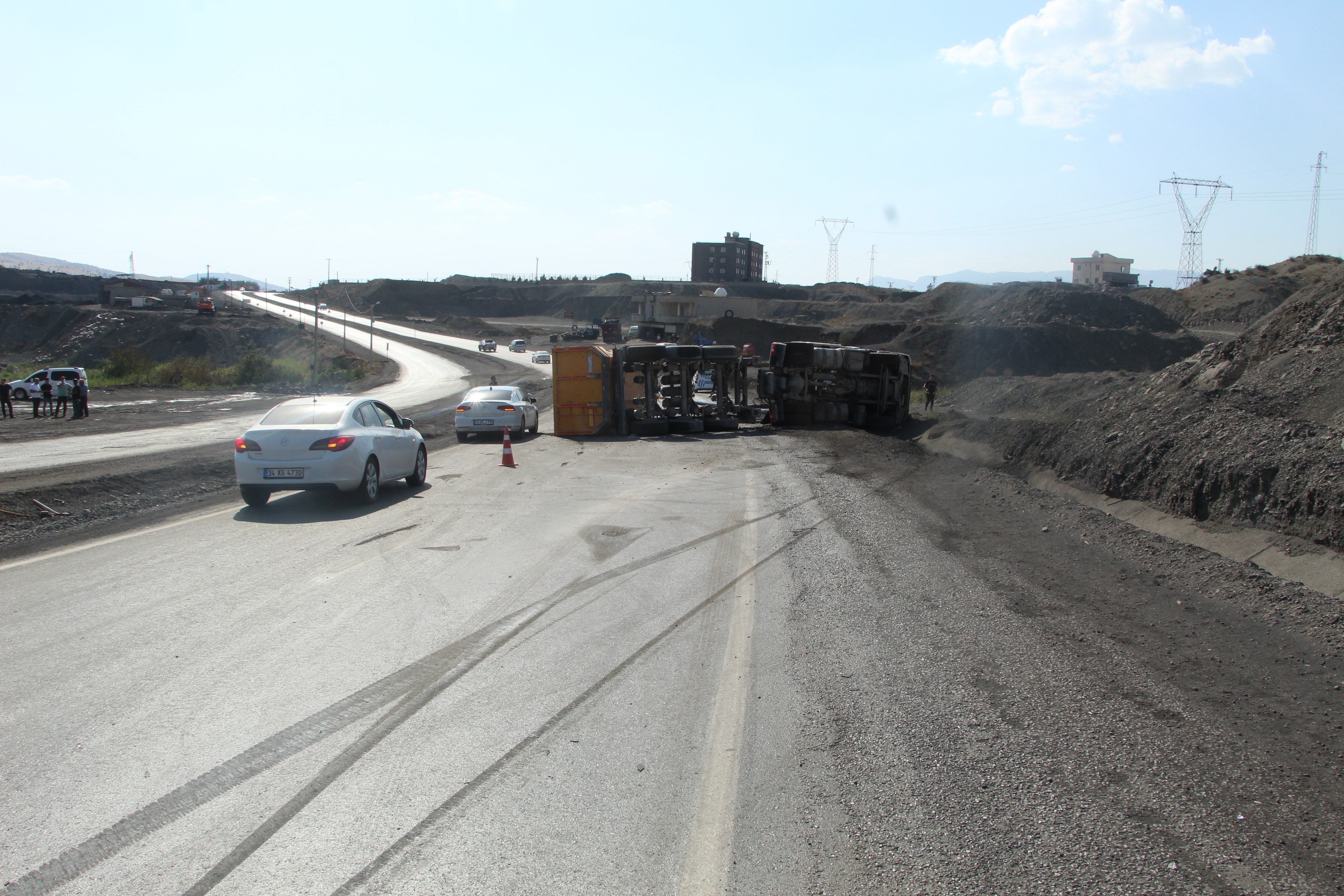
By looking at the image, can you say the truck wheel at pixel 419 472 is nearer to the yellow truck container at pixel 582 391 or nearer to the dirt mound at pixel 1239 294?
the yellow truck container at pixel 582 391

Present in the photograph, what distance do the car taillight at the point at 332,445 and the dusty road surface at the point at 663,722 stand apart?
7.65 feet

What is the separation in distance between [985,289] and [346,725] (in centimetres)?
9122

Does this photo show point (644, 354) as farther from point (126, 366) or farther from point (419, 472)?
point (126, 366)

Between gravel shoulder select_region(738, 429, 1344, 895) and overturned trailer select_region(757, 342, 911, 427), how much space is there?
17998mm

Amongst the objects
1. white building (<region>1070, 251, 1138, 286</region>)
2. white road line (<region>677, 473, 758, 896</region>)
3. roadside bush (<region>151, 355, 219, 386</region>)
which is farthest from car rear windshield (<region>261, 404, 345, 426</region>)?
white building (<region>1070, 251, 1138, 286</region>)

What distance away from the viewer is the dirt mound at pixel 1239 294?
6844 cm

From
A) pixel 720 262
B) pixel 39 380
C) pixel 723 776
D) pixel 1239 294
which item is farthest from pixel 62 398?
pixel 720 262

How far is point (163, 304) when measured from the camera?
97.8m

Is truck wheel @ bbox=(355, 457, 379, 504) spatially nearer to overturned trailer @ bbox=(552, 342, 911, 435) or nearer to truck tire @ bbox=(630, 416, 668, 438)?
overturned trailer @ bbox=(552, 342, 911, 435)

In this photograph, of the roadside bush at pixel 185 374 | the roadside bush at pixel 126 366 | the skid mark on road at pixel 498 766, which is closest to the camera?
the skid mark on road at pixel 498 766

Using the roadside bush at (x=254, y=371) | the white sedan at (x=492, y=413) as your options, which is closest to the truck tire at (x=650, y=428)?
the white sedan at (x=492, y=413)

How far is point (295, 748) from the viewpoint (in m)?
4.49

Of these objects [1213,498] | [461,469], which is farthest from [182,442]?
[1213,498]

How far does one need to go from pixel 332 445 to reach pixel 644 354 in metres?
13.3
